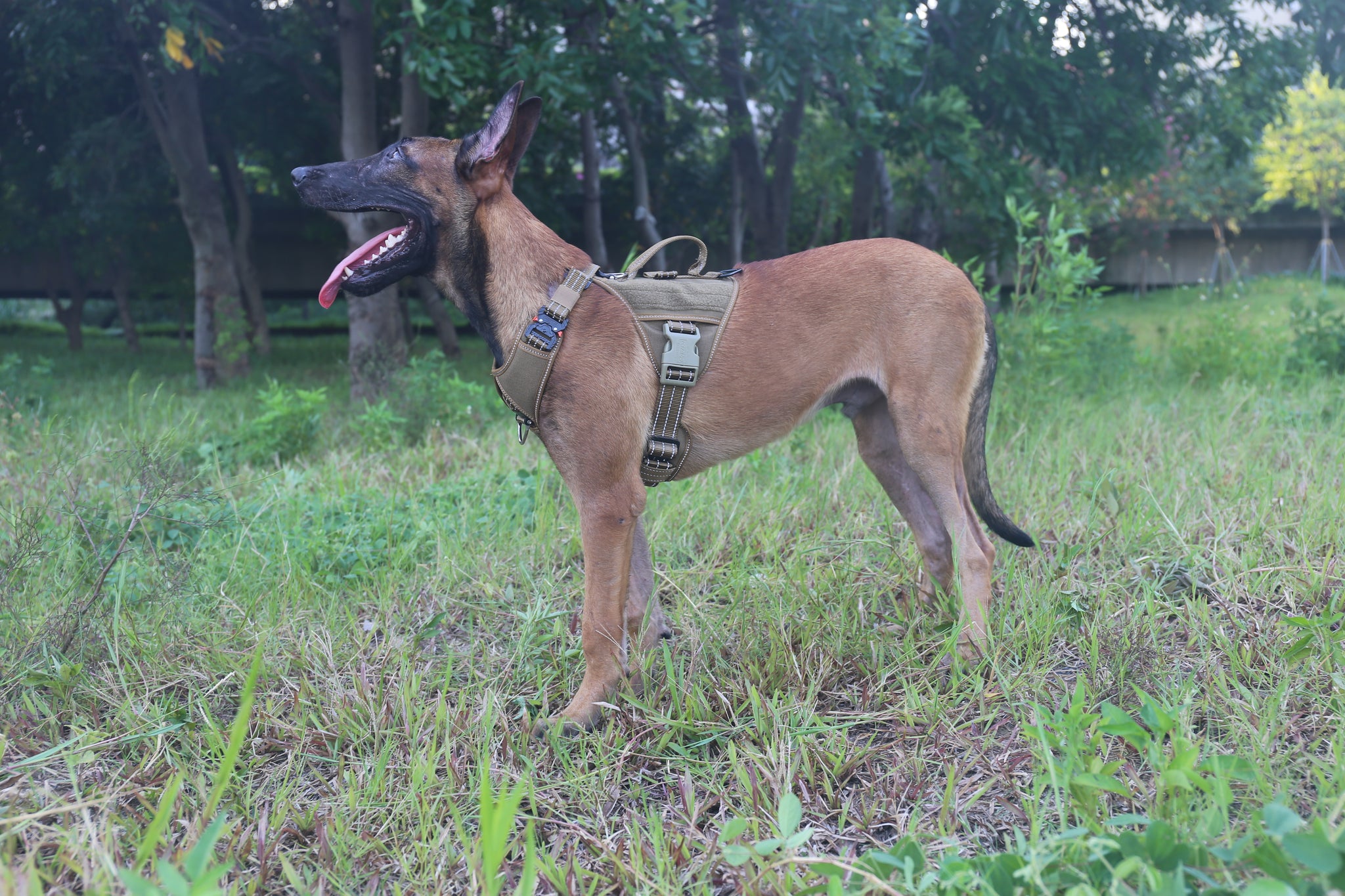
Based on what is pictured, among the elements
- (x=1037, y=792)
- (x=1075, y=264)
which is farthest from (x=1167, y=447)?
(x=1037, y=792)

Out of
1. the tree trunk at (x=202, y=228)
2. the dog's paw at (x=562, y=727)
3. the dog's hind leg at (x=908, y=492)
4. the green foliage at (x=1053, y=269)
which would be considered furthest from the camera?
the tree trunk at (x=202, y=228)

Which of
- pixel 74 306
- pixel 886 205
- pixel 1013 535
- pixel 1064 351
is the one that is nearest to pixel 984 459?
pixel 1013 535

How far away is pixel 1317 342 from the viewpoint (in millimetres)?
7516

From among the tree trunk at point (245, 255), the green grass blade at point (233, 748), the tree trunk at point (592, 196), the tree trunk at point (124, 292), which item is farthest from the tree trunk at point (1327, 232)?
the tree trunk at point (124, 292)

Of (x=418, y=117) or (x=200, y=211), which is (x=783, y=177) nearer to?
(x=418, y=117)

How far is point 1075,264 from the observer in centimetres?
534

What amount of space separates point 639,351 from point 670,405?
0.69 ft

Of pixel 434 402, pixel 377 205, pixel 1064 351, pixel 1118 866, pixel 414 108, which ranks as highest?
pixel 414 108

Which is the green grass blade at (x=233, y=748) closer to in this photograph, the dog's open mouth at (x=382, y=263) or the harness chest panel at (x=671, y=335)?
the dog's open mouth at (x=382, y=263)

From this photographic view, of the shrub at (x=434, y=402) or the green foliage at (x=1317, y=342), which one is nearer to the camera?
the shrub at (x=434, y=402)

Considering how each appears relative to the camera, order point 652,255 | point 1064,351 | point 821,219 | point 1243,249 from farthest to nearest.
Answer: point 1243,249 < point 821,219 < point 1064,351 < point 652,255

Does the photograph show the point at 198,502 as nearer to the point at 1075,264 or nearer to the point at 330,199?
the point at 330,199

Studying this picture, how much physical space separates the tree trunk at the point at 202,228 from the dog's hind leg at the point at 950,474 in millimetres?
8586

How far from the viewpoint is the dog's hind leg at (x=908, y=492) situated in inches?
135
